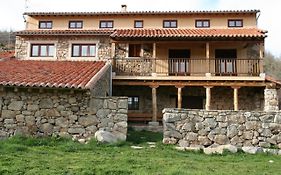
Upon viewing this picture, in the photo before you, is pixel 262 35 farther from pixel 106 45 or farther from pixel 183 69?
pixel 106 45

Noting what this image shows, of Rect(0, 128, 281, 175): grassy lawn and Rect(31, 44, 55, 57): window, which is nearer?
Rect(0, 128, 281, 175): grassy lawn

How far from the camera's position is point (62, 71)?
13.6 m

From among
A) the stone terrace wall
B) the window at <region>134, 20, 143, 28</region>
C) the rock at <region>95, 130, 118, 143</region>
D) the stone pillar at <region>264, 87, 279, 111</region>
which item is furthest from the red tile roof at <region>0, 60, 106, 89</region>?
the stone pillar at <region>264, 87, 279, 111</region>

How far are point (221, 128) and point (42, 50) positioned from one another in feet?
38.5

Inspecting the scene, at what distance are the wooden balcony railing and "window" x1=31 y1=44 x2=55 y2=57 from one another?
3964mm

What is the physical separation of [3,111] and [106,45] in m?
8.39

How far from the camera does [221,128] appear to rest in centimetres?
1101

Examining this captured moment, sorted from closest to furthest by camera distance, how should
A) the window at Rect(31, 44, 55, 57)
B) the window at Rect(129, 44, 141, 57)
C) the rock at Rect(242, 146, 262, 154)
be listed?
the rock at Rect(242, 146, 262, 154) → the window at Rect(129, 44, 141, 57) → the window at Rect(31, 44, 55, 57)

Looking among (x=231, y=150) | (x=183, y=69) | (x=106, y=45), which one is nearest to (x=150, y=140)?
(x=231, y=150)

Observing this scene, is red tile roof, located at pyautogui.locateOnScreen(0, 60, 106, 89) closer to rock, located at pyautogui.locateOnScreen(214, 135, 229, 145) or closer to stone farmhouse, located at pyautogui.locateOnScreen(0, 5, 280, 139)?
stone farmhouse, located at pyautogui.locateOnScreen(0, 5, 280, 139)

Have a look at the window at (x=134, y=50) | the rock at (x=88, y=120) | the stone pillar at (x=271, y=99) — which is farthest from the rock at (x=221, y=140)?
the window at (x=134, y=50)

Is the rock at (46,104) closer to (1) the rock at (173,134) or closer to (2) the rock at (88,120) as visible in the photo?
(2) the rock at (88,120)

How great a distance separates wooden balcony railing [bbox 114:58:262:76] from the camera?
17047mm

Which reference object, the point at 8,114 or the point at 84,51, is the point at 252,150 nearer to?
the point at 8,114
